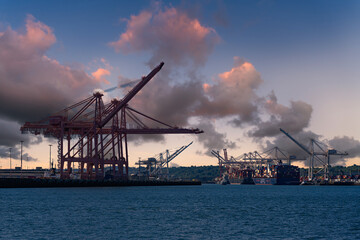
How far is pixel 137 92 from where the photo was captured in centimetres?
10944

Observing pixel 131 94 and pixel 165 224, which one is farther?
pixel 131 94

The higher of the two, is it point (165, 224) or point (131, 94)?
point (131, 94)

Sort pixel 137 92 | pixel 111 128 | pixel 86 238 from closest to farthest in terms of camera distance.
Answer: pixel 86 238 → pixel 137 92 → pixel 111 128

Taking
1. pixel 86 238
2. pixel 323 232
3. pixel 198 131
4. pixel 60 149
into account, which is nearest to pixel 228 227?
pixel 323 232

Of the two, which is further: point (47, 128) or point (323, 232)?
point (47, 128)

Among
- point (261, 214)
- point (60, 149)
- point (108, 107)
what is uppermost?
point (108, 107)

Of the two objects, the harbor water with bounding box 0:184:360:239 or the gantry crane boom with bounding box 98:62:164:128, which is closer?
the harbor water with bounding box 0:184:360:239

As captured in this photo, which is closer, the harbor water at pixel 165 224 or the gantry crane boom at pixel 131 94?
the harbor water at pixel 165 224

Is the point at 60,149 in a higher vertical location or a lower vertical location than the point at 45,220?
higher

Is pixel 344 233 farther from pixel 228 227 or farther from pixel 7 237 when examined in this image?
pixel 7 237

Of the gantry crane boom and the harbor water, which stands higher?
the gantry crane boom

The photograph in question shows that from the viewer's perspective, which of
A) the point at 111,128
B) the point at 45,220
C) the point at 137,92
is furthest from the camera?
the point at 111,128

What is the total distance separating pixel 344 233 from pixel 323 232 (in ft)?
5.68

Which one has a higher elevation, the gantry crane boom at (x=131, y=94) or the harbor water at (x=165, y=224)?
the gantry crane boom at (x=131, y=94)
